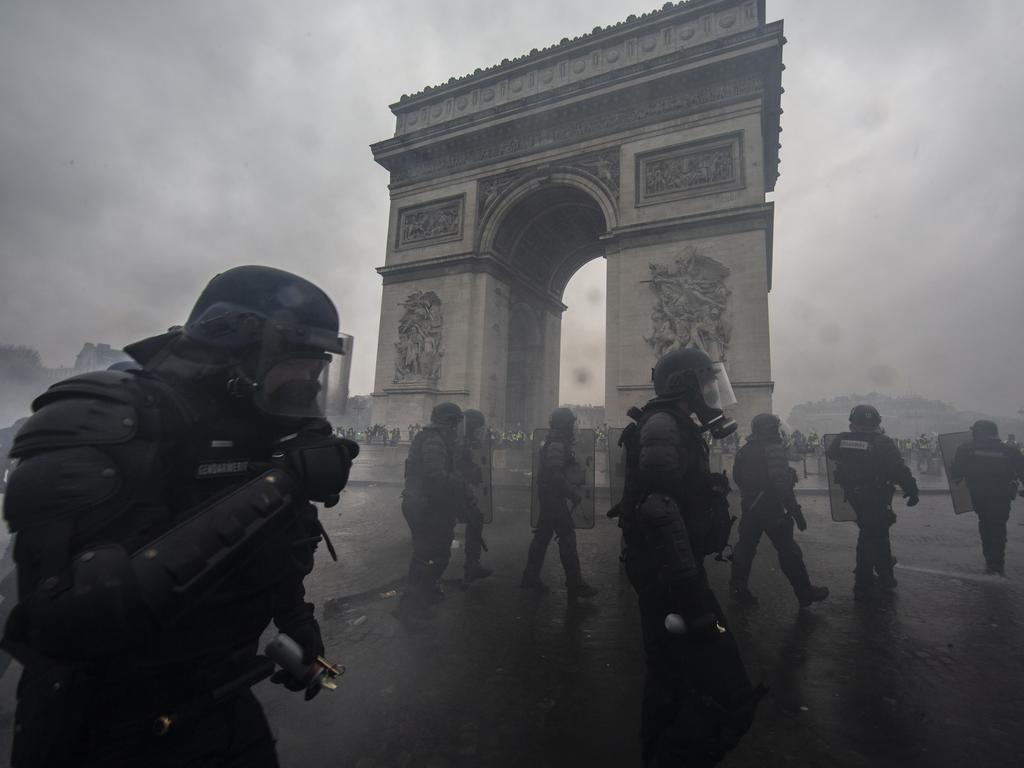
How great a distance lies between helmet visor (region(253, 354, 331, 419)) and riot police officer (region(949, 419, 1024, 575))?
731 cm

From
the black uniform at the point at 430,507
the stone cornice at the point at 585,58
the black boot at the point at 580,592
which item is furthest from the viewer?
the stone cornice at the point at 585,58

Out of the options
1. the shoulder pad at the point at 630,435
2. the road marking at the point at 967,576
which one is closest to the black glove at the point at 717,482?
the shoulder pad at the point at 630,435

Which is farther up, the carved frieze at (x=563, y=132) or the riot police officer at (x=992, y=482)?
the carved frieze at (x=563, y=132)

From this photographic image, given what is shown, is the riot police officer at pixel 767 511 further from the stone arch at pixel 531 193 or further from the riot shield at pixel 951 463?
the stone arch at pixel 531 193

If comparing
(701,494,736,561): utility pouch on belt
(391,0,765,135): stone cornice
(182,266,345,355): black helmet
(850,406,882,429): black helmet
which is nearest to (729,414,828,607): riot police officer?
(850,406,882,429): black helmet

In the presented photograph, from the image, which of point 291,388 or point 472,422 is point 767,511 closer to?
point 472,422

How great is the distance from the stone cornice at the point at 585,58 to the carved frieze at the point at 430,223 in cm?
348

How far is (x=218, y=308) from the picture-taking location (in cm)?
150

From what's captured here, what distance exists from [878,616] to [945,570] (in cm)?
245

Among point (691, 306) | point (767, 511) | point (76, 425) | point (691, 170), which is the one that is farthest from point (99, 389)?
point (691, 170)

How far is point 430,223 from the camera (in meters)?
18.6

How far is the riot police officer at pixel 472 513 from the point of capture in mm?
5160

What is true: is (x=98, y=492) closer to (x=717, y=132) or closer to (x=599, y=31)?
(x=717, y=132)

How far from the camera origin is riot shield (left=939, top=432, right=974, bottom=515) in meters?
6.48
